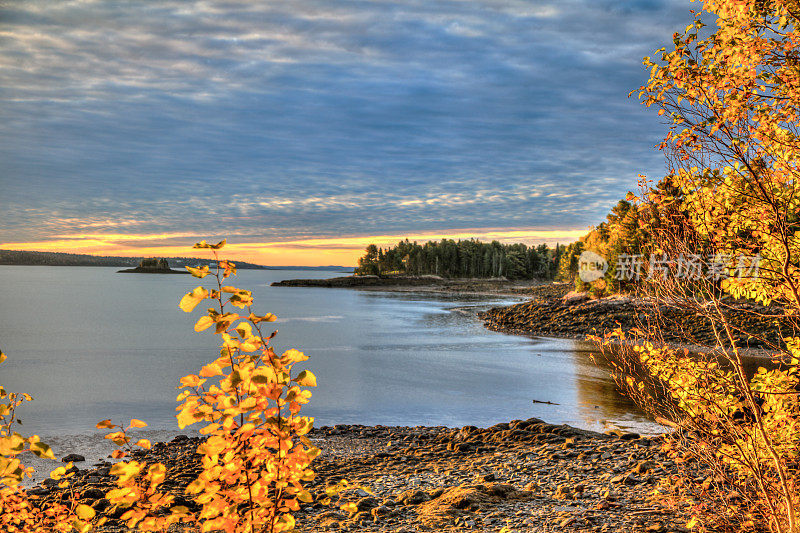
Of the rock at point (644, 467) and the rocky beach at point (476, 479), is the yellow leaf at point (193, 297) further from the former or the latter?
the rock at point (644, 467)

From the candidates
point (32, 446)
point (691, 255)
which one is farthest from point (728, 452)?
point (32, 446)

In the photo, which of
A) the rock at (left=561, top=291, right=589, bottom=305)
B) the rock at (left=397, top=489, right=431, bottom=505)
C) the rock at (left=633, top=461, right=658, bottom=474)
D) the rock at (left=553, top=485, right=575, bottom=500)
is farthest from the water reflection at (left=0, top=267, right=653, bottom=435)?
the rock at (left=561, top=291, right=589, bottom=305)

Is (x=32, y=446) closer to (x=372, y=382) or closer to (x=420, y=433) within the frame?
Result: (x=420, y=433)

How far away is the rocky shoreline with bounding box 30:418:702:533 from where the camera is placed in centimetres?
783

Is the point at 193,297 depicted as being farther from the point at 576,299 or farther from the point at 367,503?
the point at 576,299

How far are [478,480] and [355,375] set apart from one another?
1960cm

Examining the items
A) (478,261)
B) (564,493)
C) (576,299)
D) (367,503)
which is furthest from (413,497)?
(478,261)

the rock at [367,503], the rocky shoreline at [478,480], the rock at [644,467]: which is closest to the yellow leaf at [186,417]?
the rocky shoreline at [478,480]

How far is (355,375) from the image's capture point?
29.2 meters

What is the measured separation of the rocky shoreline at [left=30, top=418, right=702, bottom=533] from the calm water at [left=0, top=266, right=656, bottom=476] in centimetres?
373

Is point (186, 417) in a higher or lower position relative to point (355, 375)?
higher

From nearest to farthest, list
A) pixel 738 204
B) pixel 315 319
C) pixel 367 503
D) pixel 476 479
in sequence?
Result: 1. pixel 738 204
2. pixel 367 503
3. pixel 476 479
4. pixel 315 319

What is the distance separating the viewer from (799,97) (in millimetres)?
4742

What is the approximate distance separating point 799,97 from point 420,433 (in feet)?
42.7
